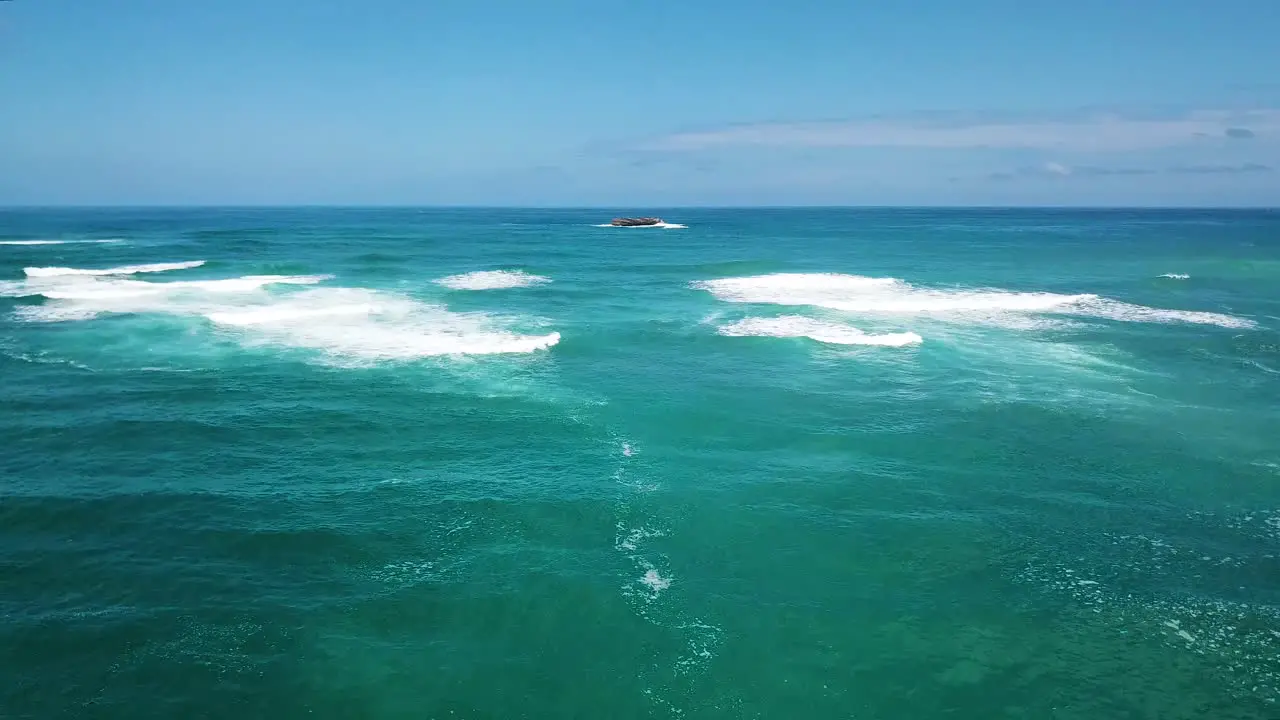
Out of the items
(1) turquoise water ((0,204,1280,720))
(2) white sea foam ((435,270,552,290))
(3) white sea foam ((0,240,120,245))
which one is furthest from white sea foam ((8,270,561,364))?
(3) white sea foam ((0,240,120,245))

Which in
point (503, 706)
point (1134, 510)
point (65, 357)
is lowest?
point (503, 706)

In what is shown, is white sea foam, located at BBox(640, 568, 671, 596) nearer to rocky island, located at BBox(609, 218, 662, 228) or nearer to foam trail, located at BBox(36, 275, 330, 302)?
foam trail, located at BBox(36, 275, 330, 302)

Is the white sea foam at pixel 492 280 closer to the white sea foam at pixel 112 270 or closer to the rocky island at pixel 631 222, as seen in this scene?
the white sea foam at pixel 112 270

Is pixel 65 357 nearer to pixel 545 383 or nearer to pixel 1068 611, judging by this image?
pixel 545 383

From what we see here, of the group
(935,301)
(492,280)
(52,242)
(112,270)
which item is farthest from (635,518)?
(52,242)

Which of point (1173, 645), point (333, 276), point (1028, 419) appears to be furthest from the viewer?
point (333, 276)

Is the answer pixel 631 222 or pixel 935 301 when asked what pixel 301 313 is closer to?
pixel 935 301

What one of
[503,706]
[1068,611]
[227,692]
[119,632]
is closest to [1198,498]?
[1068,611]
